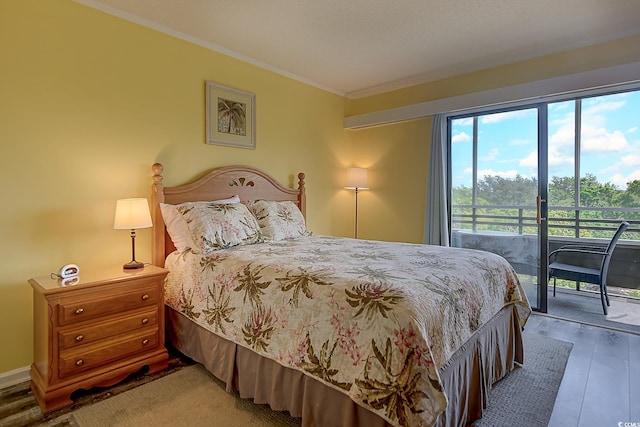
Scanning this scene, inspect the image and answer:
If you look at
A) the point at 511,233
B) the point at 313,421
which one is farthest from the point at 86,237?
the point at 511,233

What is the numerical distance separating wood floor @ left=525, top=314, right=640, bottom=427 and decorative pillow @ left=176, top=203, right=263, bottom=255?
2.23 m

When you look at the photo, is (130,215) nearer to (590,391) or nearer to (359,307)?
(359,307)

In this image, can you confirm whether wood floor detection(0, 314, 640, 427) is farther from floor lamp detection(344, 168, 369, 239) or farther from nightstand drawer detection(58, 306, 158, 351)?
floor lamp detection(344, 168, 369, 239)

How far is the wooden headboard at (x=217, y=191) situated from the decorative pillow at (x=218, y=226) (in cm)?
23

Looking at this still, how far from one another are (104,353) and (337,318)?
1.53 metres

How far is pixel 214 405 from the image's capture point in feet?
6.16

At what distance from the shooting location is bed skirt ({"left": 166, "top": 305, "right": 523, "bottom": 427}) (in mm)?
1477

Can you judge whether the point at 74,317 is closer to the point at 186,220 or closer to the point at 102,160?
the point at 186,220

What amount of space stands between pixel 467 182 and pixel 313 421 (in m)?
3.11

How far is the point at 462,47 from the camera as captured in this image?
3.06 meters

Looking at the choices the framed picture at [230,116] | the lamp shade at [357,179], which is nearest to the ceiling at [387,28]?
the framed picture at [230,116]

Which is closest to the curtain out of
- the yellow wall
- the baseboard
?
the yellow wall

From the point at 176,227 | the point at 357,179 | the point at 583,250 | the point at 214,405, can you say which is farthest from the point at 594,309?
the point at 176,227

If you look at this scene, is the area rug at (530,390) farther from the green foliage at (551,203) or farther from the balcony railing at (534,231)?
the green foliage at (551,203)
